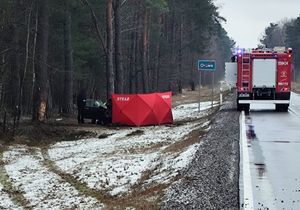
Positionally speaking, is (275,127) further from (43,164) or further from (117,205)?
(117,205)

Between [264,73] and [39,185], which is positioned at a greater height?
[264,73]

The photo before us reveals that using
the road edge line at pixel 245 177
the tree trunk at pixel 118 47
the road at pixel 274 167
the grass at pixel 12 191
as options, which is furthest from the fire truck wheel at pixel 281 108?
the grass at pixel 12 191

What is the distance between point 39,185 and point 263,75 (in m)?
17.3

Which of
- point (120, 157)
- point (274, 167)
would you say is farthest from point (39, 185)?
point (274, 167)

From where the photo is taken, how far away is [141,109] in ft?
86.7

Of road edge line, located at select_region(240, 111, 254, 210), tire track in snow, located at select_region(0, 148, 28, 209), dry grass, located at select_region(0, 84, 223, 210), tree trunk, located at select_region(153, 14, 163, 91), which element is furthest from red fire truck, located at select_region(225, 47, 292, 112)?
tree trunk, located at select_region(153, 14, 163, 91)

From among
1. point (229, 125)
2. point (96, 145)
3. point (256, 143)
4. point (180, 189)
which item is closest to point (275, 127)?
point (229, 125)

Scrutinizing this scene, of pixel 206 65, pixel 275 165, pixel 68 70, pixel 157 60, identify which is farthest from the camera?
pixel 157 60

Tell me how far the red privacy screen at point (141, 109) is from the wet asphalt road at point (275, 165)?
6015 mm

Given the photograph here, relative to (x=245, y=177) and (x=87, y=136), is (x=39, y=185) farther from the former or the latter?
(x=87, y=136)

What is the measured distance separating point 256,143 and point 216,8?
211ft

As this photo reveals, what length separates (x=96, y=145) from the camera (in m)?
20.1

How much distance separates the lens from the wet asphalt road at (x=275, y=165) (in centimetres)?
→ 884

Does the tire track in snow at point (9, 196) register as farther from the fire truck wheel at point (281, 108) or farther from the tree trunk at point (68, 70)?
the tree trunk at point (68, 70)
